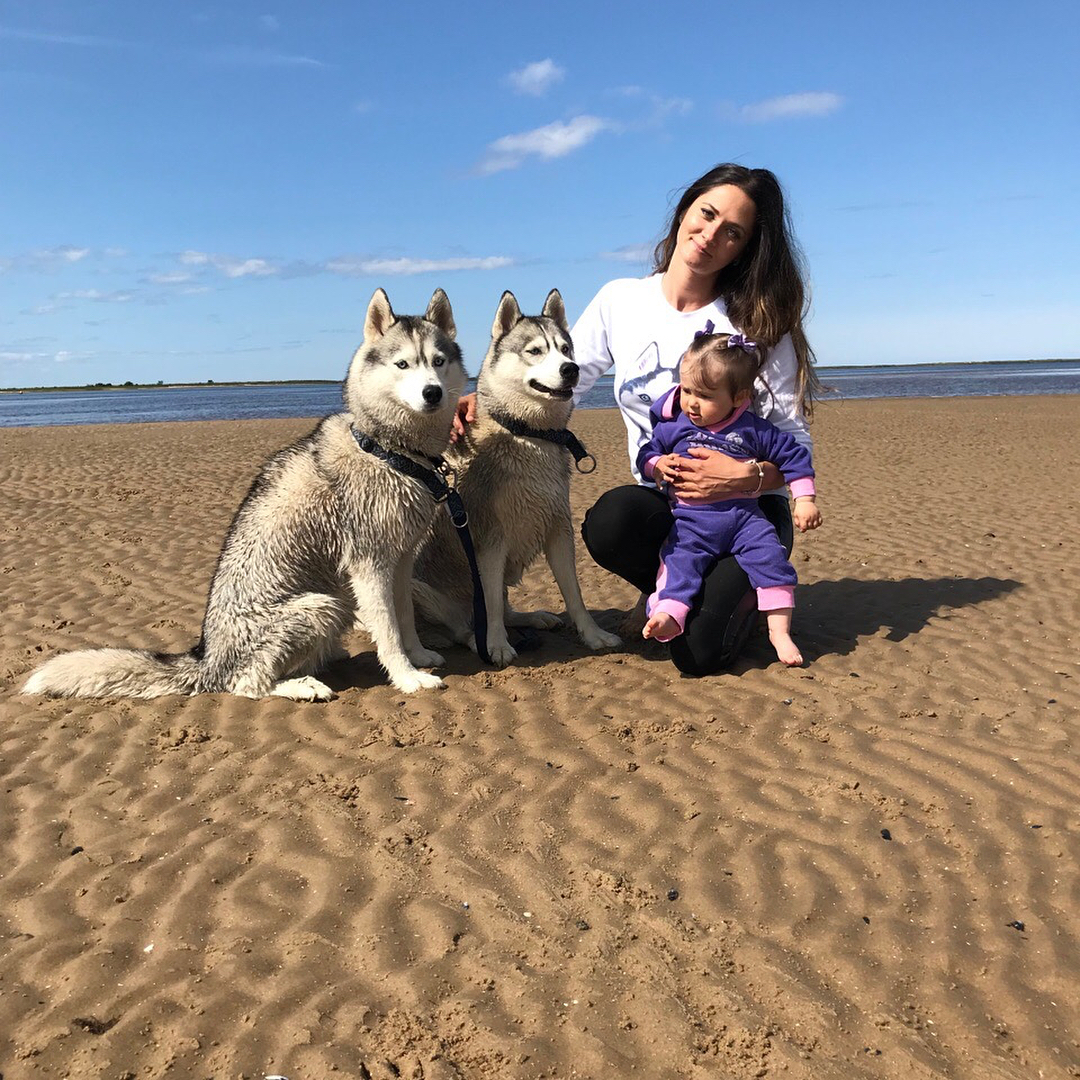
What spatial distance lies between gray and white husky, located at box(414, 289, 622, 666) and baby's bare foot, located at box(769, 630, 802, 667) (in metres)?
0.97

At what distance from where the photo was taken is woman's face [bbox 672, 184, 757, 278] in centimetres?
476

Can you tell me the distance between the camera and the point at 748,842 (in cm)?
317

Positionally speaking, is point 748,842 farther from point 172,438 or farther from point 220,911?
point 172,438

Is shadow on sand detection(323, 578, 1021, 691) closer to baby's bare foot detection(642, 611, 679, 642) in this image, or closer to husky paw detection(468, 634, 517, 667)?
husky paw detection(468, 634, 517, 667)

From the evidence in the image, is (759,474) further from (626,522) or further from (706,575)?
(626,522)

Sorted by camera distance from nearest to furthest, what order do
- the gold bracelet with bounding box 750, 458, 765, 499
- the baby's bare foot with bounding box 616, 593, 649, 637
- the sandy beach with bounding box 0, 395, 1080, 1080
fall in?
1. the sandy beach with bounding box 0, 395, 1080, 1080
2. the gold bracelet with bounding box 750, 458, 765, 499
3. the baby's bare foot with bounding box 616, 593, 649, 637

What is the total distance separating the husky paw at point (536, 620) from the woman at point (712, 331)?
0.80 metres

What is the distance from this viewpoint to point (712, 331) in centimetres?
502

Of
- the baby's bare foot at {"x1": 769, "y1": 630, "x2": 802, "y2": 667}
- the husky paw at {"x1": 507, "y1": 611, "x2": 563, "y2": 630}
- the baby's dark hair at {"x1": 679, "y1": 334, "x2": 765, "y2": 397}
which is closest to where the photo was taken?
the baby's dark hair at {"x1": 679, "y1": 334, "x2": 765, "y2": 397}

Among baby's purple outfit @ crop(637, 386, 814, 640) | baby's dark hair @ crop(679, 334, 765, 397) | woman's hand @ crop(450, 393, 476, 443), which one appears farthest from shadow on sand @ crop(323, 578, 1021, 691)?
baby's dark hair @ crop(679, 334, 765, 397)

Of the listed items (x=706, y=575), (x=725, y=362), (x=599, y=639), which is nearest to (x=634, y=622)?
(x=599, y=639)

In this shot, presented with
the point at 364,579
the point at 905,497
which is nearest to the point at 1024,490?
the point at 905,497

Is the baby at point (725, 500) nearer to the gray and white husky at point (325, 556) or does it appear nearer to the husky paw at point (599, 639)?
the husky paw at point (599, 639)

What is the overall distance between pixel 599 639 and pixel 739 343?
190cm
